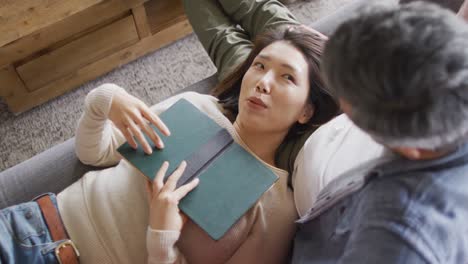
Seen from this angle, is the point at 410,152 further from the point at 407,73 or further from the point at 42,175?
the point at 42,175

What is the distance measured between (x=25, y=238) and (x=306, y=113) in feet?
2.37

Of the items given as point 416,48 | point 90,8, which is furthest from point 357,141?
point 90,8

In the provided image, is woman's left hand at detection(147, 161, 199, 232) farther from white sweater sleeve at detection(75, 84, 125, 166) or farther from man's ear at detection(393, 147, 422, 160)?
man's ear at detection(393, 147, 422, 160)

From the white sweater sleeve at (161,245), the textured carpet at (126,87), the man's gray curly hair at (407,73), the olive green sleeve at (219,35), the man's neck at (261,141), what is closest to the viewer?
the man's gray curly hair at (407,73)

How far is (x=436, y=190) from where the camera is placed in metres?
0.41

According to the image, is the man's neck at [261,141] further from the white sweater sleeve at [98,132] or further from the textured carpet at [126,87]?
the textured carpet at [126,87]

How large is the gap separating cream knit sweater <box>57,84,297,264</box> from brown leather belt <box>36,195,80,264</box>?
19 mm

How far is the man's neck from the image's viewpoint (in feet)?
3.08

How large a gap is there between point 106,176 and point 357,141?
1.96 ft

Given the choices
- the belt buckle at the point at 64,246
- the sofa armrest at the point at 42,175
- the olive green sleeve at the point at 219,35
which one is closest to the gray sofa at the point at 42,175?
the sofa armrest at the point at 42,175

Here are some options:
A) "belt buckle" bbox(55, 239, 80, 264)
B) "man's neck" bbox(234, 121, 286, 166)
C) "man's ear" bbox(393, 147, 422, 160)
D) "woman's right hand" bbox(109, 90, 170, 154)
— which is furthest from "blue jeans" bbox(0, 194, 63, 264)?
"man's ear" bbox(393, 147, 422, 160)

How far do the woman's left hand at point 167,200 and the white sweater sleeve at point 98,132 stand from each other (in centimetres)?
20

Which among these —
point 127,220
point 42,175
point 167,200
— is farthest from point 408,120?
point 42,175

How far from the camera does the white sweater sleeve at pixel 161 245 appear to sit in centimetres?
72
